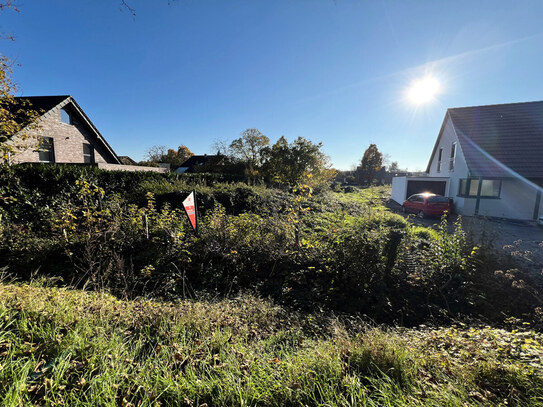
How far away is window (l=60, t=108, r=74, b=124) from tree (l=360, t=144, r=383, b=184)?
141 feet

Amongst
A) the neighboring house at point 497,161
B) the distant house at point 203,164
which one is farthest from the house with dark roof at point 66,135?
the neighboring house at point 497,161

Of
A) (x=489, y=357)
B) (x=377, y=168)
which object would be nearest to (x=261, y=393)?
(x=489, y=357)

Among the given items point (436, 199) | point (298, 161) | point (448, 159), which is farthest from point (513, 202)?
point (298, 161)

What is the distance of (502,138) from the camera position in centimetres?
1312

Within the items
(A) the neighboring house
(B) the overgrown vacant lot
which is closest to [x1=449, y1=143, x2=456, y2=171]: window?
(A) the neighboring house

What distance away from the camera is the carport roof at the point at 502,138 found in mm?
12047

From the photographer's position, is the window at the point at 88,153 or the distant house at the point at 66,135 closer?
the distant house at the point at 66,135

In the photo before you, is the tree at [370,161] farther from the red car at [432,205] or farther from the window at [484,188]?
the red car at [432,205]

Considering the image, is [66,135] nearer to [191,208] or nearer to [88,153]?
[88,153]

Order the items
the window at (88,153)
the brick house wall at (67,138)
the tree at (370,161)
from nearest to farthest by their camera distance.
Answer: the brick house wall at (67,138)
the window at (88,153)
the tree at (370,161)

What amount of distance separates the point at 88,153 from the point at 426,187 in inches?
1141

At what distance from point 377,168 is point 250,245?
45260mm

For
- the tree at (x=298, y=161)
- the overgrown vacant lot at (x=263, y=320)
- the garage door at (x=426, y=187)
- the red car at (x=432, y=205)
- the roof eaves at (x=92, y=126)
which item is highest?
the roof eaves at (x=92, y=126)

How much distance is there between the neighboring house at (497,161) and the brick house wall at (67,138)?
2742 centimetres
